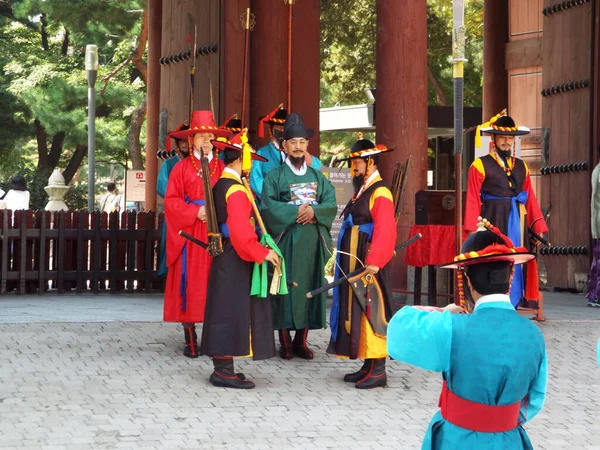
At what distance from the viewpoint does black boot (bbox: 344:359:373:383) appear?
8.24 metres

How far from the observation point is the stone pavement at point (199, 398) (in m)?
6.49

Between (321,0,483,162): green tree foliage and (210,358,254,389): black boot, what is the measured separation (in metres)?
19.9

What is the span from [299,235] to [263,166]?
41.4 inches

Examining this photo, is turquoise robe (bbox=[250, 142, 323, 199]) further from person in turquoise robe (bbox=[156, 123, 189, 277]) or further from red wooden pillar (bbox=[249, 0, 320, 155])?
red wooden pillar (bbox=[249, 0, 320, 155])

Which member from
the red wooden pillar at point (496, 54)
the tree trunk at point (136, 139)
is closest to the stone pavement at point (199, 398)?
the red wooden pillar at point (496, 54)

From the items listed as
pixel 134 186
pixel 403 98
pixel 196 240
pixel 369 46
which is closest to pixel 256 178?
pixel 196 240

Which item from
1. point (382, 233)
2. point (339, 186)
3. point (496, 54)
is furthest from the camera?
point (496, 54)

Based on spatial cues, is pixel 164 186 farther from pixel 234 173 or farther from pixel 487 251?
pixel 487 251

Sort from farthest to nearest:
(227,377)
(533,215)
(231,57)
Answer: (231,57) → (533,215) → (227,377)

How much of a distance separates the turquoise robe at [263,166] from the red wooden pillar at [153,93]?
30.1ft

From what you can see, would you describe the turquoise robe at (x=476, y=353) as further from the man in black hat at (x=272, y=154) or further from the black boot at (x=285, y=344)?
the man in black hat at (x=272, y=154)

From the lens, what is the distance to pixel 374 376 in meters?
8.13

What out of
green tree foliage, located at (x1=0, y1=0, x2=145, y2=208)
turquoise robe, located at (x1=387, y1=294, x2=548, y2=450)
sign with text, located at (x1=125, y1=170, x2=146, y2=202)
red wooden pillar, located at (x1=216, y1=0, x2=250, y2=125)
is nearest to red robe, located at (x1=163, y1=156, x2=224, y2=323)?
red wooden pillar, located at (x1=216, y1=0, x2=250, y2=125)

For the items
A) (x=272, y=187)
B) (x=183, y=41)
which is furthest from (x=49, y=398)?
(x=183, y=41)
